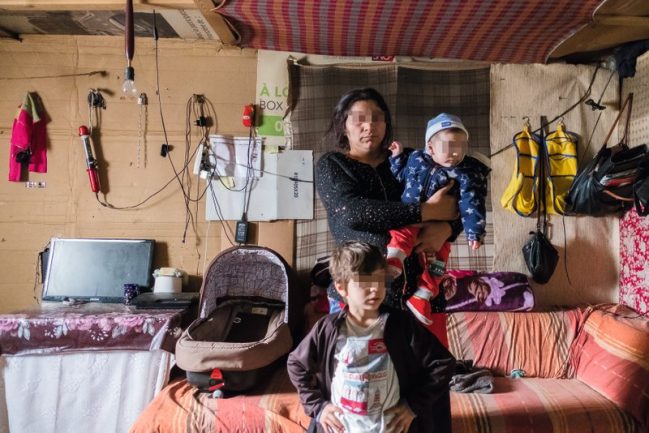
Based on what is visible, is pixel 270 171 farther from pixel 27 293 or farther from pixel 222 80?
pixel 27 293

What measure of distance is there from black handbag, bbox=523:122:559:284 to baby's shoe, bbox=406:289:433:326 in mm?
1713

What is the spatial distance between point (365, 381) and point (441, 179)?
536 mm

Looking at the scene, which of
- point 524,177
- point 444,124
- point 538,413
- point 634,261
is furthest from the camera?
point 524,177

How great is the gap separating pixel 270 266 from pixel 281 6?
4.62ft

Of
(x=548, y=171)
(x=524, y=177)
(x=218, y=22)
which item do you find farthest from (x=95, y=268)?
(x=548, y=171)

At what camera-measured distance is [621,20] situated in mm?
1862

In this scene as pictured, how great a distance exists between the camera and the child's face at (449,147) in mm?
954

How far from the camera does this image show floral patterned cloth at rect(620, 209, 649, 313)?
7.15ft

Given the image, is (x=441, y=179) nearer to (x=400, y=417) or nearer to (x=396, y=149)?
(x=396, y=149)

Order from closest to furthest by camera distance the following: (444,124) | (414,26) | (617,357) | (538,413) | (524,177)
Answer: (444,124) → (538,413) → (617,357) → (414,26) → (524,177)

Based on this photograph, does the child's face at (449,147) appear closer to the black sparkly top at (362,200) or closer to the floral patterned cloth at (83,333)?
the black sparkly top at (362,200)

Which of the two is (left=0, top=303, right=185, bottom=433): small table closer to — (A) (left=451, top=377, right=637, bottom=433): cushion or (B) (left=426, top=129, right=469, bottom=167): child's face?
(A) (left=451, top=377, right=637, bottom=433): cushion

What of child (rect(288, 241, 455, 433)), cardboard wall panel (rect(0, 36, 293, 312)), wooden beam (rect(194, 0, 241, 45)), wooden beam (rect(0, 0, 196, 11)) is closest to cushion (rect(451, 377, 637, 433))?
child (rect(288, 241, 455, 433))

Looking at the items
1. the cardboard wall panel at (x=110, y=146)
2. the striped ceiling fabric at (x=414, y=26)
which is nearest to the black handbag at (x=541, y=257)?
the striped ceiling fabric at (x=414, y=26)
